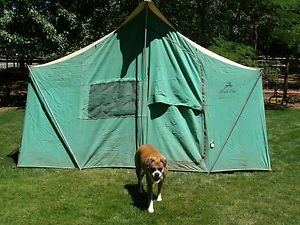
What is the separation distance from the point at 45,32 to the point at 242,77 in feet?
34.6

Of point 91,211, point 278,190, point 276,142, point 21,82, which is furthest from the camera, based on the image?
point 21,82

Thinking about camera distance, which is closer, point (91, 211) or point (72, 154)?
point (91, 211)

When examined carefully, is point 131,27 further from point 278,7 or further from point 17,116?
point 278,7

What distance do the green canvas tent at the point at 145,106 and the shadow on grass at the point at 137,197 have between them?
99cm

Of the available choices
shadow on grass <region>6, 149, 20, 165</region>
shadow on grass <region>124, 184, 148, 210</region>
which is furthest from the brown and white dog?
shadow on grass <region>6, 149, 20, 165</region>

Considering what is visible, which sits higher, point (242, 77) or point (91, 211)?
point (242, 77)

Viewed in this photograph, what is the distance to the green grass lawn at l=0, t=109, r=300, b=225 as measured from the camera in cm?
532

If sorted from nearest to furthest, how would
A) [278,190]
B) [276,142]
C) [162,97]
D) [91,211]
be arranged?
[91,211]
[278,190]
[162,97]
[276,142]

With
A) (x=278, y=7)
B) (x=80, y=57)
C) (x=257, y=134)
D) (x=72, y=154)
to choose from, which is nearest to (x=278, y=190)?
(x=257, y=134)

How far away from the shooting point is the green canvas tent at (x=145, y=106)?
24.0ft

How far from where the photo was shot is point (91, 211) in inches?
218

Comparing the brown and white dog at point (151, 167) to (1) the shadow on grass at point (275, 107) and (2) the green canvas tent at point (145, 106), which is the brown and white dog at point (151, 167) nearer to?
(2) the green canvas tent at point (145, 106)

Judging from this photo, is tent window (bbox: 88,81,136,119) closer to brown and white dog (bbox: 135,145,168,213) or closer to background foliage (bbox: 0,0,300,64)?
brown and white dog (bbox: 135,145,168,213)

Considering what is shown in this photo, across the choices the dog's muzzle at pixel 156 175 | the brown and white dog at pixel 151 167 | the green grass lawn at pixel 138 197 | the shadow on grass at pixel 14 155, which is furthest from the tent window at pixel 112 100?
the dog's muzzle at pixel 156 175
